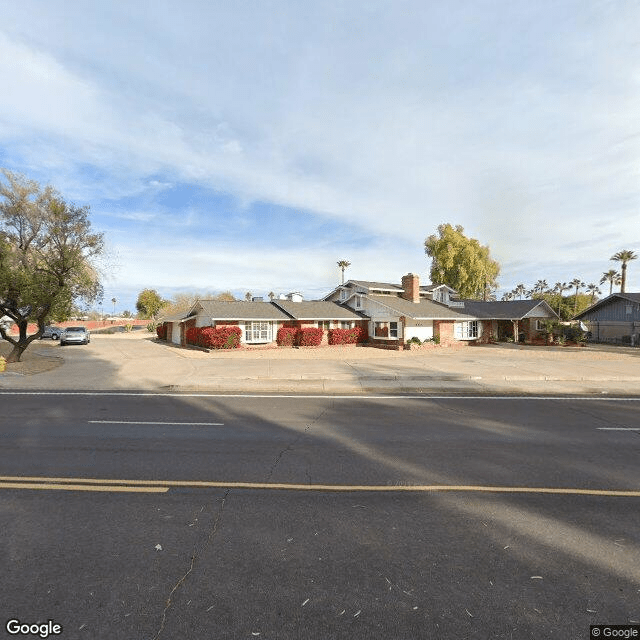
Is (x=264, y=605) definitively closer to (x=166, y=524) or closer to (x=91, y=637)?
(x=91, y=637)

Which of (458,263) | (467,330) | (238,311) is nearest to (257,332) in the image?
(238,311)

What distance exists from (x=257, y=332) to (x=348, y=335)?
26.3 feet

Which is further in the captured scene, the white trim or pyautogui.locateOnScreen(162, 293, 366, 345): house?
the white trim

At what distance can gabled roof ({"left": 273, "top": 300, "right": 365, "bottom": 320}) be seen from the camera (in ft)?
105

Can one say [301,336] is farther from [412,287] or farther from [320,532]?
[320,532]

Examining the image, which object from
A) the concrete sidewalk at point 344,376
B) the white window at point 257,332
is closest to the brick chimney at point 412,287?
the concrete sidewalk at point 344,376

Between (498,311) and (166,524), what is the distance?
37573mm

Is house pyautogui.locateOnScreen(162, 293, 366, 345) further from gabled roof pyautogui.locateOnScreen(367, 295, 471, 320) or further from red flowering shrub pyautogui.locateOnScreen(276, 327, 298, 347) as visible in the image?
gabled roof pyautogui.locateOnScreen(367, 295, 471, 320)

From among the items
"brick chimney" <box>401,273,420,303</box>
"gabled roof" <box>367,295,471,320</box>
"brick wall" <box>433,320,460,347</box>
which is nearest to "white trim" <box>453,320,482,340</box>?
"brick wall" <box>433,320,460,347</box>

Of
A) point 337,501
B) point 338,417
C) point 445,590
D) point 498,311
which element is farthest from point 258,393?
point 498,311

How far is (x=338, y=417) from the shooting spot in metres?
9.80

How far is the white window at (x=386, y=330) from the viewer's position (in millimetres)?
31953

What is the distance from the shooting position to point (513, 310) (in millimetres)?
36031

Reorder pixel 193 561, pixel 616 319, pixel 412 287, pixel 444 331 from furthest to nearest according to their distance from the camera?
pixel 412 287 < pixel 616 319 < pixel 444 331 < pixel 193 561
